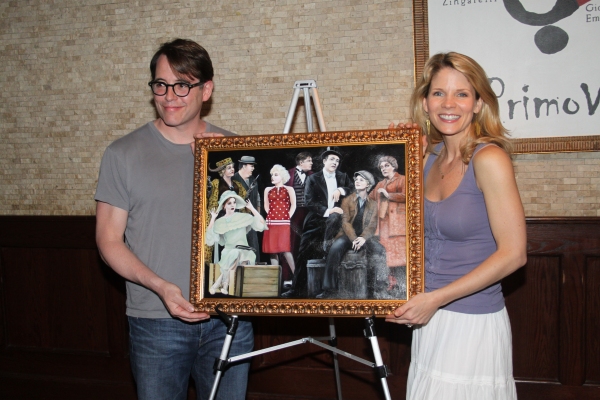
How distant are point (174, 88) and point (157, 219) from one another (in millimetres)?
416

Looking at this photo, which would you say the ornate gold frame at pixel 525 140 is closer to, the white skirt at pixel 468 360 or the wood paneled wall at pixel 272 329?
the wood paneled wall at pixel 272 329

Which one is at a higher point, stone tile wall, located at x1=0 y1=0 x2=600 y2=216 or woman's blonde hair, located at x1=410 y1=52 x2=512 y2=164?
stone tile wall, located at x1=0 y1=0 x2=600 y2=216

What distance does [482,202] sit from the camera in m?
1.62

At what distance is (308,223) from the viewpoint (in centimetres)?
177

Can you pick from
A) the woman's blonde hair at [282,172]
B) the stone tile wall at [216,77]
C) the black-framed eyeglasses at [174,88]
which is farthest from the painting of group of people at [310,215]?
the stone tile wall at [216,77]

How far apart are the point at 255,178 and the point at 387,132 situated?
0.44 metres

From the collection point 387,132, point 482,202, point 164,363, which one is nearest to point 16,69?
point 164,363

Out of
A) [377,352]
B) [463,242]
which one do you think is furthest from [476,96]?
[377,352]

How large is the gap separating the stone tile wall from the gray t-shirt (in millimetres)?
1024

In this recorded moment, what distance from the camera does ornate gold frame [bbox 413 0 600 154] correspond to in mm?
2473

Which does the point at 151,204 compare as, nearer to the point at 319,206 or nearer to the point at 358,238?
the point at 319,206

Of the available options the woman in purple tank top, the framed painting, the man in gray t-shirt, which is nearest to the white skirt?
the woman in purple tank top

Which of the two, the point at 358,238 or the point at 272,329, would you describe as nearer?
the point at 358,238

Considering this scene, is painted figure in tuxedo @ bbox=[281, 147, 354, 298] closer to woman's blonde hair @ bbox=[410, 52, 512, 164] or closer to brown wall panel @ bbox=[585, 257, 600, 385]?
woman's blonde hair @ bbox=[410, 52, 512, 164]
